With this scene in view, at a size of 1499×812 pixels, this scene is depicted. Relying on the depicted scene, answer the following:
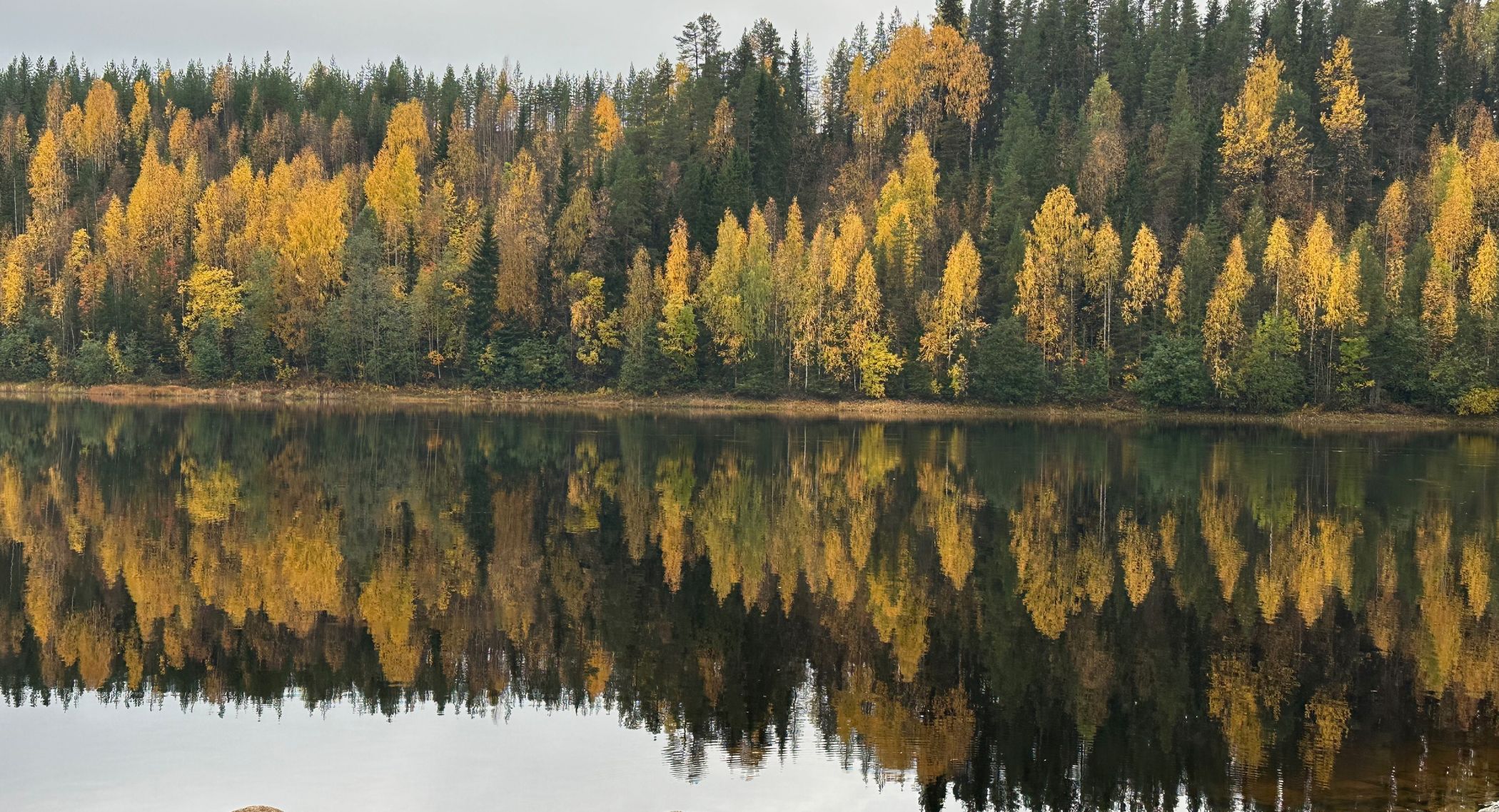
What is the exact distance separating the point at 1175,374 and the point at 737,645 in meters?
75.0

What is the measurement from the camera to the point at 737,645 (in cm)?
2167

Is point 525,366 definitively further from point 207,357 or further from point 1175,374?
point 1175,374

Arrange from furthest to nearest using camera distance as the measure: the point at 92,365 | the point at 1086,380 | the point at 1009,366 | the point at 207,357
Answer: the point at 92,365
the point at 207,357
the point at 1086,380
the point at 1009,366

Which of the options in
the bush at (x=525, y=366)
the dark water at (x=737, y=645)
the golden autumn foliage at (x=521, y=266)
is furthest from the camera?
the golden autumn foliage at (x=521, y=266)

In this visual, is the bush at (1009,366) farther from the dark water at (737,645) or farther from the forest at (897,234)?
the dark water at (737,645)

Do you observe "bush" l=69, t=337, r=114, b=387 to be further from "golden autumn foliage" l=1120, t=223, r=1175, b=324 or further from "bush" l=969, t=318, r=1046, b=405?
"golden autumn foliage" l=1120, t=223, r=1175, b=324

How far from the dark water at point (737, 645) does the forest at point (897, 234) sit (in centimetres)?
5013

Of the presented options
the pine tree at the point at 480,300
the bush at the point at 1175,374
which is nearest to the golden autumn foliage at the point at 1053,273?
the bush at the point at 1175,374

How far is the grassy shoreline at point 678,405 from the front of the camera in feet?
286

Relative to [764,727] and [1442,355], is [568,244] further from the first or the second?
[764,727]

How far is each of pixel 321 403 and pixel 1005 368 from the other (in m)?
53.5

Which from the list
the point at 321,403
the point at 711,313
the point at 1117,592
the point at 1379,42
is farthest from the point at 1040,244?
the point at 1117,592

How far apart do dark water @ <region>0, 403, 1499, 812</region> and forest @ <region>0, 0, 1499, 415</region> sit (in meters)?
50.1

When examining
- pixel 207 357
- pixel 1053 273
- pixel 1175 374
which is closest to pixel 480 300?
pixel 207 357
